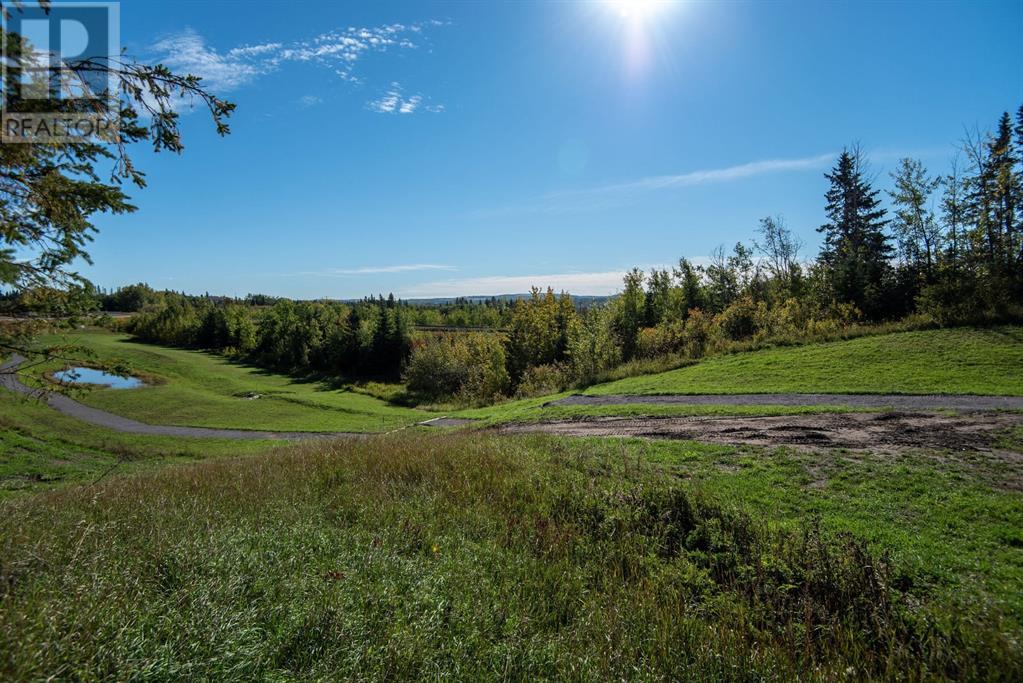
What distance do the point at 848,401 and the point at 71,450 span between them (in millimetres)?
30453

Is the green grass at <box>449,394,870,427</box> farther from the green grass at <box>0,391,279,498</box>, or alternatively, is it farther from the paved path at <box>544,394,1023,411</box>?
the green grass at <box>0,391,279,498</box>

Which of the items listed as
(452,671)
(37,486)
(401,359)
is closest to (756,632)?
(452,671)

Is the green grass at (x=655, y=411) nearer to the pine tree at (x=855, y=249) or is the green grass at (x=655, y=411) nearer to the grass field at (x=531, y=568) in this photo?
the grass field at (x=531, y=568)

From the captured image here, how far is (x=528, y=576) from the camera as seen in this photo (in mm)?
4977

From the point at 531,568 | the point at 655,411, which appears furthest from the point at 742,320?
the point at 531,568

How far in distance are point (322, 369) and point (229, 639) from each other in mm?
70234

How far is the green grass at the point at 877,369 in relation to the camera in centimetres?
1415

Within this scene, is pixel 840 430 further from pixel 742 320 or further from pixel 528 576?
pixel 742 320

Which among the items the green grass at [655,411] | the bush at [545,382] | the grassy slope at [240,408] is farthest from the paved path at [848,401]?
the grassy slope at [240,408]

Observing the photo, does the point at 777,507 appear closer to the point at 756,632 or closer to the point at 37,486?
the point at 756,632

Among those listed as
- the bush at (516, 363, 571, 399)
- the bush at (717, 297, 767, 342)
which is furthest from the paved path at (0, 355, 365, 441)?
the bush at (717, 297, 767, 342)

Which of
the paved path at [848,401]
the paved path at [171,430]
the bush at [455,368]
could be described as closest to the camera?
the paved path at [848,401]

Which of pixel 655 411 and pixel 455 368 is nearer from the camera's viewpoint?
pixel 655 411

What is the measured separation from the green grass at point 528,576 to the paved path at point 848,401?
4981 mm
